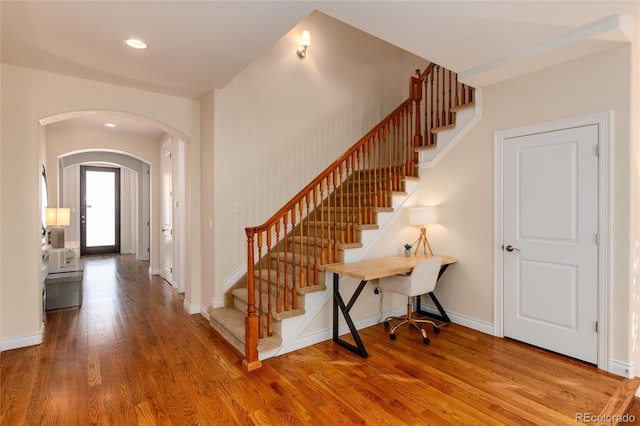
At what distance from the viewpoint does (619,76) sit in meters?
2.63

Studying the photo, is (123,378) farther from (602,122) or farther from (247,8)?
(602,122)

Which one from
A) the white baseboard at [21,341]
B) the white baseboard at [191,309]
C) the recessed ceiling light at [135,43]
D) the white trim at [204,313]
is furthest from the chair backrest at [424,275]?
the white baseboard at [21,341]

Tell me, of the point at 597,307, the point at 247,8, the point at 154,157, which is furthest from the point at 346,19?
the point at 154,157

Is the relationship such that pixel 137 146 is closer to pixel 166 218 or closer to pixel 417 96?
pixel 166 218

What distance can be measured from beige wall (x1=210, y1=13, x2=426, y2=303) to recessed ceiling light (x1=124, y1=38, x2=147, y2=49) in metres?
1.06

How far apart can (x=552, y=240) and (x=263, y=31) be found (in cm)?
313

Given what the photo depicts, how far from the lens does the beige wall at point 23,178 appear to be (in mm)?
3104

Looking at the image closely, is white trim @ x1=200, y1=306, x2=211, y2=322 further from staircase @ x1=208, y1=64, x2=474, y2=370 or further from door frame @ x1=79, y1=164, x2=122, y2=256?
door frame @ x1=79, y1=164, x2=122, y2=256

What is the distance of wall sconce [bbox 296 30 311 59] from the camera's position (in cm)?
438

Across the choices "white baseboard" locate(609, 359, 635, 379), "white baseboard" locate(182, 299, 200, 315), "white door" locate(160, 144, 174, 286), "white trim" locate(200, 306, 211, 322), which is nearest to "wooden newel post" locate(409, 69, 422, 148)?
"white baseboard" locate(609, 359, 635, 379)

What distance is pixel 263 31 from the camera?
255 centimetres

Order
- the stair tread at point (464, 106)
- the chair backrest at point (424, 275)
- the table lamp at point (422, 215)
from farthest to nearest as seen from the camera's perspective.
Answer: the table lamp at point (422, 215) < the stair tread at point (464, 106) < the chair backrest at point (424, 275)

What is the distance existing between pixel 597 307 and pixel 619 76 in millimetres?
1899

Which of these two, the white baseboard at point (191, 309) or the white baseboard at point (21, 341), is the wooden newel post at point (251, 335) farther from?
the white baseboard at point (21, 341)
